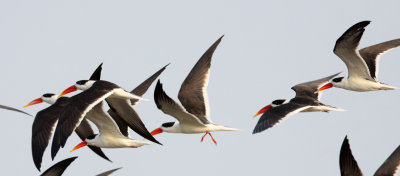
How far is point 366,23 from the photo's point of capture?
52.1 ft

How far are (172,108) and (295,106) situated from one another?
8.88ft

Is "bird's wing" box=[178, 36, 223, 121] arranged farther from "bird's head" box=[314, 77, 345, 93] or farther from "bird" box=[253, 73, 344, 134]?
"bird's head" box=[314, 77, 345, 93]

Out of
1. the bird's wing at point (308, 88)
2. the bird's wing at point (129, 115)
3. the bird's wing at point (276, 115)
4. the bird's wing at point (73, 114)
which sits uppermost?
Answer: the bird's wing at point (73, 114)

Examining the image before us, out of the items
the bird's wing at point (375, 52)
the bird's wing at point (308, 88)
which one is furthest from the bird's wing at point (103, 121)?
the bird's wing at point (375, 52)

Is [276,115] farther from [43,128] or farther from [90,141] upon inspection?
[43,128]

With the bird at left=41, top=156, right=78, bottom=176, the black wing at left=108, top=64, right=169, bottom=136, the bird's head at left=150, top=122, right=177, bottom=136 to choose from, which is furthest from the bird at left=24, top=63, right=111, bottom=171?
the bird at left=41, top=156, right=78, bottom=176

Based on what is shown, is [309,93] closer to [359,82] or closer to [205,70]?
[359,82]

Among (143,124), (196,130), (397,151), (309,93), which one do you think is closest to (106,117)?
(143,124)

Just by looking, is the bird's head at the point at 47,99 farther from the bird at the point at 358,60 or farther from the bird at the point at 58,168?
the bird at the point at 58,168

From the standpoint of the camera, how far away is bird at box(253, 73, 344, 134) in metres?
16.7

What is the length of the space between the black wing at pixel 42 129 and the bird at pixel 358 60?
19.9 feet

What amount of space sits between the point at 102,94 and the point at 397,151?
18.6ft

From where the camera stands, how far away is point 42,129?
16672 millimetres

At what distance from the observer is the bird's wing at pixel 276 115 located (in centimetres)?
1656
